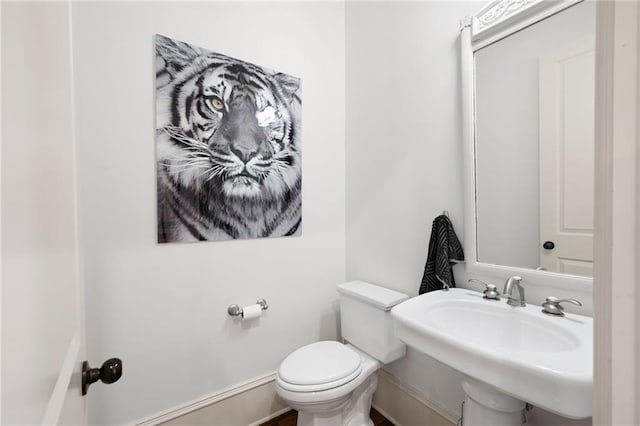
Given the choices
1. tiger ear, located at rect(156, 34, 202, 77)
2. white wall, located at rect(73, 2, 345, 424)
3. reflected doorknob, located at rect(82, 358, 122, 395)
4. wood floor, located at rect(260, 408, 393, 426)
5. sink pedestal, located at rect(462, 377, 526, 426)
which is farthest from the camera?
wood floor, located at rect(260, 408, 393, 426)

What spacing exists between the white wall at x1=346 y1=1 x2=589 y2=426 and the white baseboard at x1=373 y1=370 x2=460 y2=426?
3cm

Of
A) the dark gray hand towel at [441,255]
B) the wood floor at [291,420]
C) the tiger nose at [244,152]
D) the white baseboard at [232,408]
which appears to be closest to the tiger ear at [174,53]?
the tiger nose at [244,152]

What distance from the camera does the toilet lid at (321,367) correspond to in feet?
4.02

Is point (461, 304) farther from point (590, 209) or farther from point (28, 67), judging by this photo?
point (28, 67)

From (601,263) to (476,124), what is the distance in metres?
1.09

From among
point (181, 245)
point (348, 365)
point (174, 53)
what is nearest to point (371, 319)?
point (348, 365)

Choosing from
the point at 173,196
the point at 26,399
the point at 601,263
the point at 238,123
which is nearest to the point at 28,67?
the point at 26,399

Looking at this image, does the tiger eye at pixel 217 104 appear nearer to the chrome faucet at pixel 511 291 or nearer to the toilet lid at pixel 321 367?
the toilet lid at pixel 321 367

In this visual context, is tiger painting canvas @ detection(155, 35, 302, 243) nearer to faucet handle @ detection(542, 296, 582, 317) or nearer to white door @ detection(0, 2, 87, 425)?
white door @ detection(0, 2, 87, 425)

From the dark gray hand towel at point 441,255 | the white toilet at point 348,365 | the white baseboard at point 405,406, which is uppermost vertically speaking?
the dark gray hand towel at point 441,255

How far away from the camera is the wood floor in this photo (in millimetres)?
1596

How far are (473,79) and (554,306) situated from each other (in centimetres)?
95

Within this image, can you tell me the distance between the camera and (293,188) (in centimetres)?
172

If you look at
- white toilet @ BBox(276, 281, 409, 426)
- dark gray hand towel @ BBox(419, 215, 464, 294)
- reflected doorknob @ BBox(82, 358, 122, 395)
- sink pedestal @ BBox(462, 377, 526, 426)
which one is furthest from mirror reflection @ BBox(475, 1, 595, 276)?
reflected doorknob @ BBox(82, 358, 122, 395)
